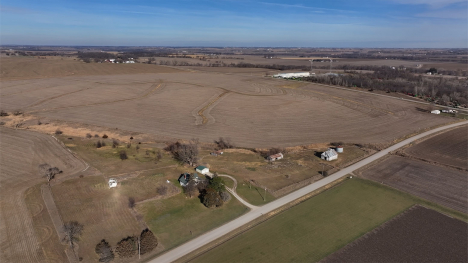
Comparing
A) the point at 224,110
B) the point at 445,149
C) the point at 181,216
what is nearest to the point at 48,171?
the point at 181,216

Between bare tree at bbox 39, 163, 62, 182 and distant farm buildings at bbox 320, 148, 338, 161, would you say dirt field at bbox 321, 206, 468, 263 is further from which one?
bare tree at bbox 39, 163, 62, 182

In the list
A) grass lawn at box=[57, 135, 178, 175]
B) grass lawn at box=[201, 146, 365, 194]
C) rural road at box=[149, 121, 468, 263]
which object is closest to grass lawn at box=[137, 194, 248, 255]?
rural road at box=[149, 121, 468, 263]

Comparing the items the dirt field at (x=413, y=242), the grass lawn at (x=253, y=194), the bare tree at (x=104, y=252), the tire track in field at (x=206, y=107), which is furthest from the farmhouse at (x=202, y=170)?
the tire track in field at (x=206, y=107)

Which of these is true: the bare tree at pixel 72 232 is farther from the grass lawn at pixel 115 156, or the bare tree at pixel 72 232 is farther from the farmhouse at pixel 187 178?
the farmhouse at pixel 187 178

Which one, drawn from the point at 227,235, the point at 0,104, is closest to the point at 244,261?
the point at 227,235

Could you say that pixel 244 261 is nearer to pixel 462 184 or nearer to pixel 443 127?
pixel 462 184

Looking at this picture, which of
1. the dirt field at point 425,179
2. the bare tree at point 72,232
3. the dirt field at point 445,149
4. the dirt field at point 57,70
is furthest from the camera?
the dirt field at point 57,70
